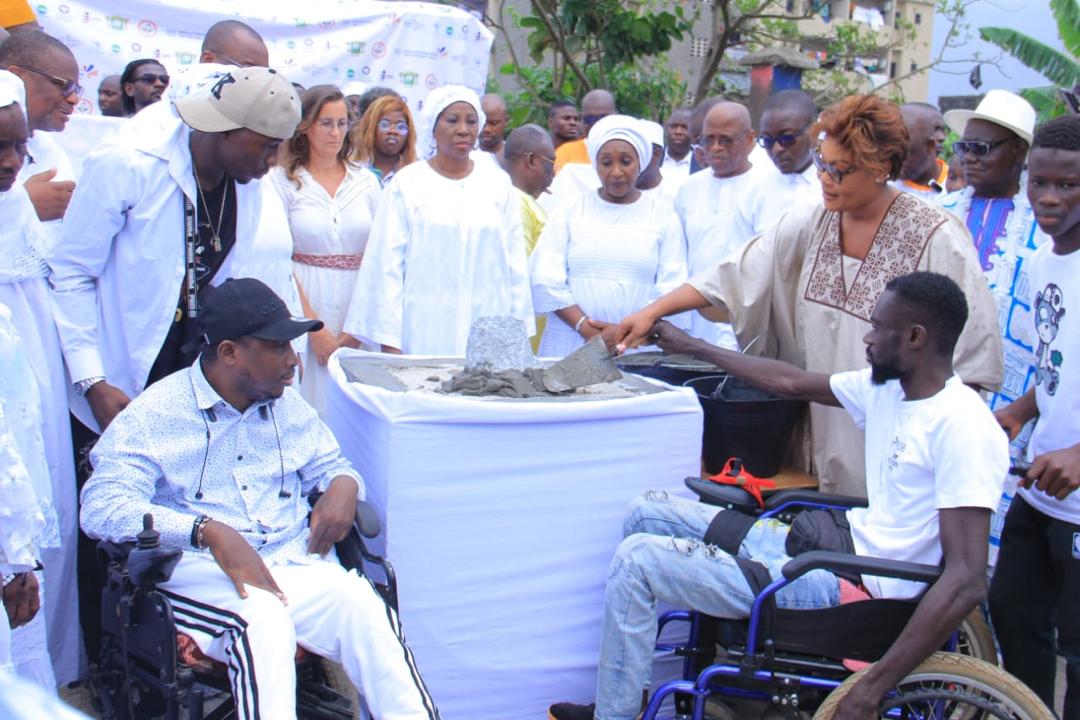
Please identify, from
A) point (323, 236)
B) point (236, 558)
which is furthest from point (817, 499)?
point (323, 236)

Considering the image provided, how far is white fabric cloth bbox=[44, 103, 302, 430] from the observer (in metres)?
3.38

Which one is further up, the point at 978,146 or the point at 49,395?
the point at 978,146

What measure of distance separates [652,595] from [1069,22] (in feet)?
39.5

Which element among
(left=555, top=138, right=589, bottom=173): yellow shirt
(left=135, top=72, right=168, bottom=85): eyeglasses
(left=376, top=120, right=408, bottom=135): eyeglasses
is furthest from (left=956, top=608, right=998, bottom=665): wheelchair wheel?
(left=555, top=138, right=589, bottom=173): yellow shirt

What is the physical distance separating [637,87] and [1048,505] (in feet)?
32.5

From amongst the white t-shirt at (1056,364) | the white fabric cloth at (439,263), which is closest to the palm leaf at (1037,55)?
the white fabric cloth at (439,263)

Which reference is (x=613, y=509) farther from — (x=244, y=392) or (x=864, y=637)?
(x=244, y=392)

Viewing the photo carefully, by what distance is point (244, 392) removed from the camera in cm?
304

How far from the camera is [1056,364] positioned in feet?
10.3

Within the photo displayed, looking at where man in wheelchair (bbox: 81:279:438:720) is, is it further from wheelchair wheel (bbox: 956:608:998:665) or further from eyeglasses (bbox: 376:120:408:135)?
eyeglasses (bbox: 376:120:408:135)

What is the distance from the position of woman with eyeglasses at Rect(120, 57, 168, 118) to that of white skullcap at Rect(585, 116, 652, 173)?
2508mm

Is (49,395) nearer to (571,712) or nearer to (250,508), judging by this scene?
(250,508)

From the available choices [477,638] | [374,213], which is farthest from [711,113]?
[477,638]

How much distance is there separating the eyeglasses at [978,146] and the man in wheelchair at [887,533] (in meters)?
1.46
